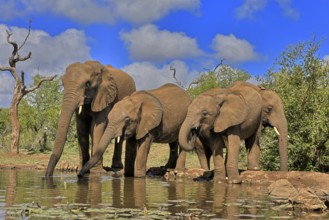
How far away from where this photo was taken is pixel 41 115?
43.7m

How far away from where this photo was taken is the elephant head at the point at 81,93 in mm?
15273

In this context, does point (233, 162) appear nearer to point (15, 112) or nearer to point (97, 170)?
point (97, 170)

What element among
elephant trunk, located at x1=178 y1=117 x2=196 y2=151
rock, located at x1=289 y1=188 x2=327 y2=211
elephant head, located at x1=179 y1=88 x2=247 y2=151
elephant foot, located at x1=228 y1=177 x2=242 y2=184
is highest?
elephant head, located at x1=179 y1=88 x2=247 y2=151

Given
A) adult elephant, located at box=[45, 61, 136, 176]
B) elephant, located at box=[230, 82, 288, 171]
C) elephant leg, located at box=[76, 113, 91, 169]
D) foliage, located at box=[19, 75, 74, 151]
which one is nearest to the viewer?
adult elephant, located at box=[45, 61, 136, 176]

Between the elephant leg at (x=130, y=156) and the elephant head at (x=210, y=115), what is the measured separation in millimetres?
2507

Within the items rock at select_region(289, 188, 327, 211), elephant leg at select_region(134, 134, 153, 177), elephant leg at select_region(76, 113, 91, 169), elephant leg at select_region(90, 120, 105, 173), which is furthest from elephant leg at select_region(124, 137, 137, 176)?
rock at select_region(289, 188, 327, 211)

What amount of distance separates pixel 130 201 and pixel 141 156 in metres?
5.99

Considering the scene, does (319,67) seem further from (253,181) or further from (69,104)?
(69,104)

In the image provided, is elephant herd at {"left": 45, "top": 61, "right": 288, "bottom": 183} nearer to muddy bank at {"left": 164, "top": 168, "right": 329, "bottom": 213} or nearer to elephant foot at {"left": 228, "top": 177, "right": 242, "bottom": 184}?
elephant foot at {"left": 228, "top": 177, "right": 242, "bottom": 184}

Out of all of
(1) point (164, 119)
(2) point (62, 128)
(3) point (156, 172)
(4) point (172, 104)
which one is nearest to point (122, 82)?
(4) point (172, 104)

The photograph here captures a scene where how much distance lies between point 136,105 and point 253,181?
3993mm

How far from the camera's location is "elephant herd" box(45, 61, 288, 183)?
15.0 metres

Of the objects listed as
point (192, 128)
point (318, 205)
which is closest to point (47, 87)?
point (192, 128)

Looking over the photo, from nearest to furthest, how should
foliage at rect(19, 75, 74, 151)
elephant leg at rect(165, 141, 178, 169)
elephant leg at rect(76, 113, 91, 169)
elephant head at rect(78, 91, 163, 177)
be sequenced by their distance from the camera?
1. elephant head at rect(78, 91, 163, 177)
2. elephant leg at rect(76, 113, 91, 169)
3. elephant leg at rect(165, 141, 178, 169)
4. foliage at rect(19, 75, 74, 151)
